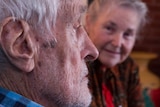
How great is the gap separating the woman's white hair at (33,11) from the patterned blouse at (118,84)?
0.85 meters

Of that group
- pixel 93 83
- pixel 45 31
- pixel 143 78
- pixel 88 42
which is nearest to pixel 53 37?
pixel 45 31

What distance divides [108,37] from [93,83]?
240 mm

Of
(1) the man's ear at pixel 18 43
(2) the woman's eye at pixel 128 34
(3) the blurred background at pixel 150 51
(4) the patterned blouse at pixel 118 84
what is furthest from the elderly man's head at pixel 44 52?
(3) the blurred background at pixel 150 51

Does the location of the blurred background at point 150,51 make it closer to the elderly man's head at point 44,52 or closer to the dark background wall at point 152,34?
the dark background wall at point 152,34

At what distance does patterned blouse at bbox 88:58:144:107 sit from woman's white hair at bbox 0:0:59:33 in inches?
33.4

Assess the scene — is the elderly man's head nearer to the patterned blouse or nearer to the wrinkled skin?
the wrinkled skin

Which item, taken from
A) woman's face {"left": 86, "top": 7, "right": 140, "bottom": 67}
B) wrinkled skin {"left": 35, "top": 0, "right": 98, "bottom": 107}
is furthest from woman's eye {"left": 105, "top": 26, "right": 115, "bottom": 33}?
wrinkled skin {"left": 35, "top": 0, "right": 98, "bottom": 107}

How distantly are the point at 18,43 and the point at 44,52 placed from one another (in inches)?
3.2

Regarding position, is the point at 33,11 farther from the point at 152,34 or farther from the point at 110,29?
the point at 152,34

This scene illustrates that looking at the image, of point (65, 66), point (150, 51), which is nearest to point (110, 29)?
point (65, 66)

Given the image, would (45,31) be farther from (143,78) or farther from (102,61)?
(143,78)

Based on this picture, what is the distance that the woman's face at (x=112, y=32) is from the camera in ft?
6.39

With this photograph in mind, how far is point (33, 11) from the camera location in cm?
98

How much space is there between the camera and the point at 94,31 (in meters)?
1.97
